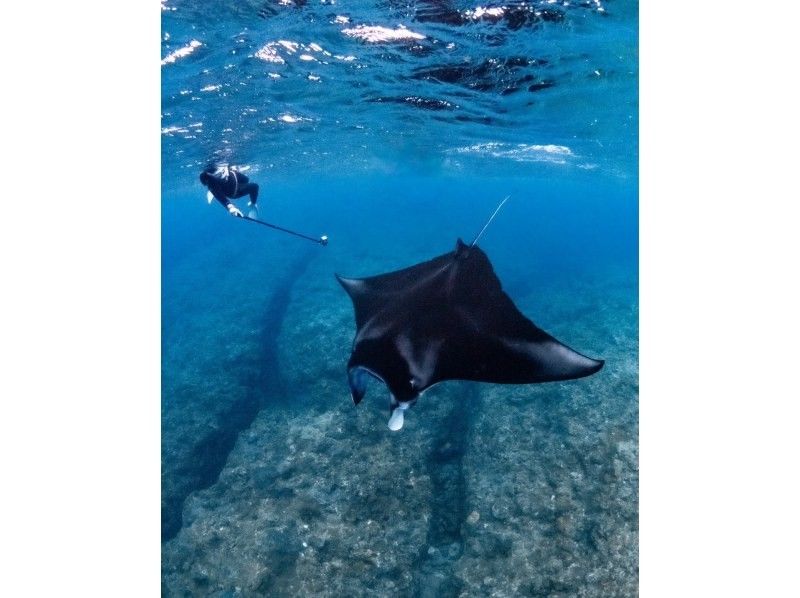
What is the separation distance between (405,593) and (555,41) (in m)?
10.1

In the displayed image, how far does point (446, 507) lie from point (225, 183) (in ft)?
22.3

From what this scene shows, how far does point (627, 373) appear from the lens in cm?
1023

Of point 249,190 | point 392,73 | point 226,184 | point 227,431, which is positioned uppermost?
point 392,73

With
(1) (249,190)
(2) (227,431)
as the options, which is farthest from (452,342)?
(2) (227,431)

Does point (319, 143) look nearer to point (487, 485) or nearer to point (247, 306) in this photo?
point (247, 306)

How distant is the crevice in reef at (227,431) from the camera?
916 centimetres

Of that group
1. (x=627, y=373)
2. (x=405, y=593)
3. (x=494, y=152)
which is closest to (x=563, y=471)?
(x=405, y=593)

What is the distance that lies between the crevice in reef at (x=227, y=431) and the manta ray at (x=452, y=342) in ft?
22.5

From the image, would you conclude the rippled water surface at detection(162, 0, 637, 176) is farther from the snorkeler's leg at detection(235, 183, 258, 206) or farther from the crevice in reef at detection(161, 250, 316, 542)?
the crevice in reef at detection(161, 250, 316, 542)

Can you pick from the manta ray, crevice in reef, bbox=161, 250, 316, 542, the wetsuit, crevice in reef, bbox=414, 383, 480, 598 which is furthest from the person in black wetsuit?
crevice in reef, bbox=414, 383, 480, 598

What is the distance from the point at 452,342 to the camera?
13.5 ft

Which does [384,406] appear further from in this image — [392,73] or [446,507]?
[392,73]

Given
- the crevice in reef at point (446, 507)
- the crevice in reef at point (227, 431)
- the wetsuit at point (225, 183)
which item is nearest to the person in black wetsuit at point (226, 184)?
the wetsuit at point (225, 183)

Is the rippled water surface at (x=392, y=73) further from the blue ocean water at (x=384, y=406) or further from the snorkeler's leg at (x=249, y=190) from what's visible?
the snorkeler's leg at (x=249, y=190)
